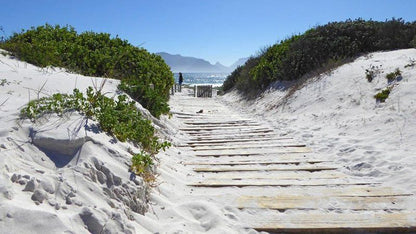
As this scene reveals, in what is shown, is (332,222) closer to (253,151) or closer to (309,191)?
(309,191)

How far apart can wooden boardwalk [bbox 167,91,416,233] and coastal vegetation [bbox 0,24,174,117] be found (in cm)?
199

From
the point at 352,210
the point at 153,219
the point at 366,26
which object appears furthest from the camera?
the point at 366,26

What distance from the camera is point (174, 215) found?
123 inches

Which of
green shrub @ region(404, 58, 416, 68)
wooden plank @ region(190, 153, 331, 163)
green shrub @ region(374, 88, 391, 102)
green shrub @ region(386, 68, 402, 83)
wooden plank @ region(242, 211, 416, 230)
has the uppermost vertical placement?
green shrub @ region(404, 58, 416, 68)

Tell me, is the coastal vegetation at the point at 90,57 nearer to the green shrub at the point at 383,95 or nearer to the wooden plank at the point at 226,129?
the wooden plank at the point at 226,129

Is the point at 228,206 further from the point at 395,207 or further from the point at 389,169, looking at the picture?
the point at 389,169

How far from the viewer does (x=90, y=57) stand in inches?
Result: 327

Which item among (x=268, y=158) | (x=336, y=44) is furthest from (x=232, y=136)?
(x=336, y=44)

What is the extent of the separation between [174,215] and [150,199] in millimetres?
366

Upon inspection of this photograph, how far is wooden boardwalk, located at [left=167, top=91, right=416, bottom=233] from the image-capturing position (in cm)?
301

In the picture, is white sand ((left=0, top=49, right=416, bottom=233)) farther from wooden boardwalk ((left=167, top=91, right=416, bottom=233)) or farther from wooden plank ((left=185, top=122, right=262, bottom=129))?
wooden plank ((left=185, top=122, right=262, bottom=129))

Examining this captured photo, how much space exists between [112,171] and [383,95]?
6.88m

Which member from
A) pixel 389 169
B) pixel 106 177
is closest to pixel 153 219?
pixel 106 177

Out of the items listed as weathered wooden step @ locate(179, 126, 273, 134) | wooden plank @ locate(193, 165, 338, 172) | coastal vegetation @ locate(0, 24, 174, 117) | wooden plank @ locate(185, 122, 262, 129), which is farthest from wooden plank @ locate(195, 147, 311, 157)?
wooden plank @ locate(185, 122, 262, 129)
